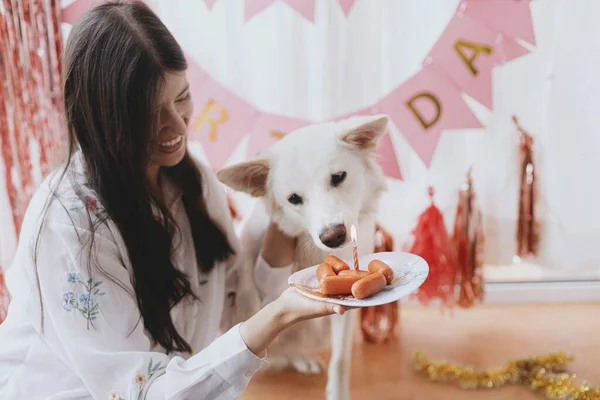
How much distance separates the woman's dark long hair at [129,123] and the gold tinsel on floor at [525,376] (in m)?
0.75

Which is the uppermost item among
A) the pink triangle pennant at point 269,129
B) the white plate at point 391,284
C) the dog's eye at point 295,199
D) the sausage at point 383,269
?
the pink triangle pennant at point 269,129

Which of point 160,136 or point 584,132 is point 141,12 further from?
point 584,132

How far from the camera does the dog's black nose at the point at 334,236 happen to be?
0.96 metres

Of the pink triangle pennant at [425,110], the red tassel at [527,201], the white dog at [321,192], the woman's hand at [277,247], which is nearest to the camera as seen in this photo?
the white dog at [321,192]

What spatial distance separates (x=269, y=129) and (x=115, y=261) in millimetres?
694

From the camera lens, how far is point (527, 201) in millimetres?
1607

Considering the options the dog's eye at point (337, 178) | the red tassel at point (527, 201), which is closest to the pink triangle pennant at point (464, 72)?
the red tassel at point (527, 201)

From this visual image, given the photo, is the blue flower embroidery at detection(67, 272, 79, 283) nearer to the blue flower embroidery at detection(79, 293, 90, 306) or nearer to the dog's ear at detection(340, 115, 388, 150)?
the blue flower embroidery at detection(79, 293, 90, 306)

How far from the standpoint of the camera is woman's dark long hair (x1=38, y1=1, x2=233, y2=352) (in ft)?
2.89

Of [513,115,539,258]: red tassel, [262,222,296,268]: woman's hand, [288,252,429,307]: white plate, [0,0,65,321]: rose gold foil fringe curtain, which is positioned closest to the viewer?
[288,252,429,307]: white plate

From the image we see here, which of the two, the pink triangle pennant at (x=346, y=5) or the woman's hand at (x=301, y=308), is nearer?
the woman's hand at (x=301, y=308)

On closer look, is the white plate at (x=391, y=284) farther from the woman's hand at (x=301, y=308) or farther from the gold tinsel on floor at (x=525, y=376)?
the gold tinsel on floor at (x=525, y=376)

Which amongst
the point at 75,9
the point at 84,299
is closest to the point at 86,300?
the point at 84,299

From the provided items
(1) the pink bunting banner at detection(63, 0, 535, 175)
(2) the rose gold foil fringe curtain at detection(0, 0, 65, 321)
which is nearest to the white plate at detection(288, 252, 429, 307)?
(1) the pink bunting banner at detection(63, 0, 535, 175)
